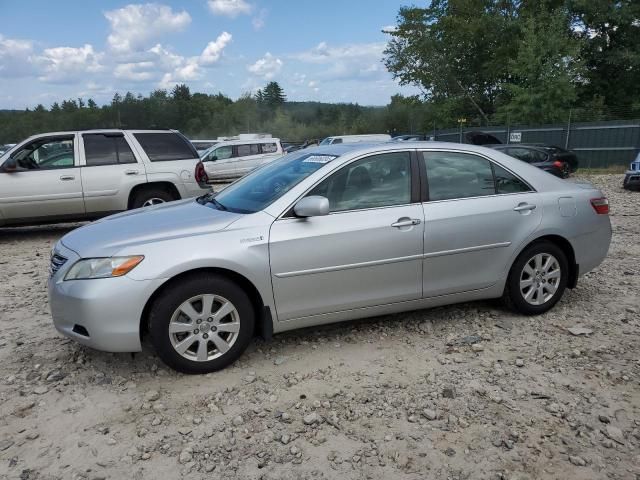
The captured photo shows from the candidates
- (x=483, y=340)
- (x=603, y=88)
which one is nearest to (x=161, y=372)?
(x=483, y=340)

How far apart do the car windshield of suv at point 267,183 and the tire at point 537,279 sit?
1.86m

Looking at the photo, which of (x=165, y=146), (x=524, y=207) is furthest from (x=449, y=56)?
(x=524, y=207)

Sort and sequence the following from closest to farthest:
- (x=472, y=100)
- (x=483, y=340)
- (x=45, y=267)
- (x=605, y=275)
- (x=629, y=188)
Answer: (x=483, y=340), (x=605, y=275), (x=45, y=267), (x=629, y=188), (x=472, y=100)

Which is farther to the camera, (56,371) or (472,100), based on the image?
(472,100)

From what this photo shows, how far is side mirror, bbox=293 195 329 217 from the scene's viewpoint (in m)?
3.54

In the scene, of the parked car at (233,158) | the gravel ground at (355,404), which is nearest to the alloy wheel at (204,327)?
the gravel ground at (355,404)

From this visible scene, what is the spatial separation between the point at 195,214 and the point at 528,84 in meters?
29.5

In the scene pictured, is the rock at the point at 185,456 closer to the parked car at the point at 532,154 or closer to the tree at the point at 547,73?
the parked car at the point at 532,154

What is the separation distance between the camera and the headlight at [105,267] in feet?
10.9

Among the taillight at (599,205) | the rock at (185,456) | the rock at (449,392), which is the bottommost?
the rock at (185,456)

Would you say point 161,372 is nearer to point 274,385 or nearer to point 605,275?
point 274,385

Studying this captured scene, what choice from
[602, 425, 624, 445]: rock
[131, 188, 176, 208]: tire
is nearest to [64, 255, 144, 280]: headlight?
[602, 425, 624, 445]: rock

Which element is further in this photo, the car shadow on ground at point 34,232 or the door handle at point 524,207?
the car shadow on ground at point 34,232

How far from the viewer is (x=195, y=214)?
3.92 m
